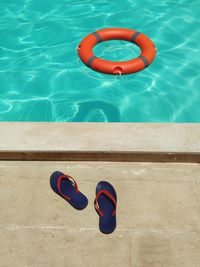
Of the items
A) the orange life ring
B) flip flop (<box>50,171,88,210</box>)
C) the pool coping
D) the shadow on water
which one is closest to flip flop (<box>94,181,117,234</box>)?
flip flop (<box>50,171,88,210</box>)

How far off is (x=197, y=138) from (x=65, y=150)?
57.5 inches

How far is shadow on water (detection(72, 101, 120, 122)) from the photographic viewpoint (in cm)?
606

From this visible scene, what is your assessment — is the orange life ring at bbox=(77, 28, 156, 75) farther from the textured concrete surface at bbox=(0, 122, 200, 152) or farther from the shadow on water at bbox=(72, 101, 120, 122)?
the textured concrete surface at bbox=(0, 122, 200, 152)

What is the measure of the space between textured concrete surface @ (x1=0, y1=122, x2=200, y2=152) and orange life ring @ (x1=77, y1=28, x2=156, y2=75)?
1.06 m

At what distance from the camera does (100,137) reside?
4.55 metres

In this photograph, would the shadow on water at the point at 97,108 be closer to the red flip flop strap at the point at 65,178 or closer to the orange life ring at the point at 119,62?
the orange life ring at the point at 119,62

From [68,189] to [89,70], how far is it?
10.3ft

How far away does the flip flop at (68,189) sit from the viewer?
4062 mm

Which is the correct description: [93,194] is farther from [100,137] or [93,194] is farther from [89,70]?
[89,70]

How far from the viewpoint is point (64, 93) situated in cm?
648

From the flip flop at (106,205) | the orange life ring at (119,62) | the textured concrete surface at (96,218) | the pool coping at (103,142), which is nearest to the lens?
the textured concrete surface at (96,218)

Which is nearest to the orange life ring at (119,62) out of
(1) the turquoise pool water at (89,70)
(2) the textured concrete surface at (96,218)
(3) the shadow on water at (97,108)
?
(1) the turquoise pool water at (89,70)

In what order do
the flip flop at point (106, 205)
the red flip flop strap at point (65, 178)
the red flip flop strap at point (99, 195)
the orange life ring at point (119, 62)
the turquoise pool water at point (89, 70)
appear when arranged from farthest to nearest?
1. the turquoise pool water at point (89, 70)
2. the orange life ring at point (119, 62)
3. the red flip flop strap at point (65, 178)
4. the red flip flop strap at point (99, 195)
5. the flip flop at point (106, 205)

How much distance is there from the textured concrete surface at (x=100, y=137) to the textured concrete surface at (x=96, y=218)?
193mm
